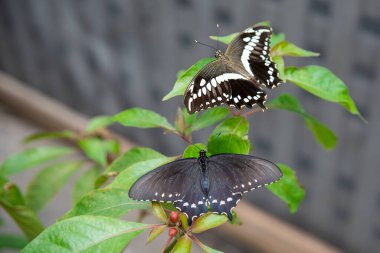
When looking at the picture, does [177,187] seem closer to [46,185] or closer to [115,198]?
[115,198]

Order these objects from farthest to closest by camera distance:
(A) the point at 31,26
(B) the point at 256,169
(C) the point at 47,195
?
(A) the point at 31,26, (C) the point at 47,195, (B) the point at 256,169

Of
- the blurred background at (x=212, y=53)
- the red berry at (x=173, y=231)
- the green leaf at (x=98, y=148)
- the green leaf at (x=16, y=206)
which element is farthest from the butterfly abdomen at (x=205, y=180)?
the blurred background at (x=212, y=53)

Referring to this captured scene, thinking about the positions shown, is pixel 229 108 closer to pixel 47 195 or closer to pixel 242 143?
pixel 242 143

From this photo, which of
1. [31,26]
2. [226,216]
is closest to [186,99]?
[226,216]

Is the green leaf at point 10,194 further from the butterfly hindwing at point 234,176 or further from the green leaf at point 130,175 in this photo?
the butterfly hindwing at point 234,176

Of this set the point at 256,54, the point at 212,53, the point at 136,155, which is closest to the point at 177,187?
the point at 136,155

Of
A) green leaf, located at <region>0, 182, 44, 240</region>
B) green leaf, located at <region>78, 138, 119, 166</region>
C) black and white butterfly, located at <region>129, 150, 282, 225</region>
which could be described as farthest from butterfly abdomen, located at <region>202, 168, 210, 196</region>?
green leaf, located at <region>78, 138, 119, 166</region>
